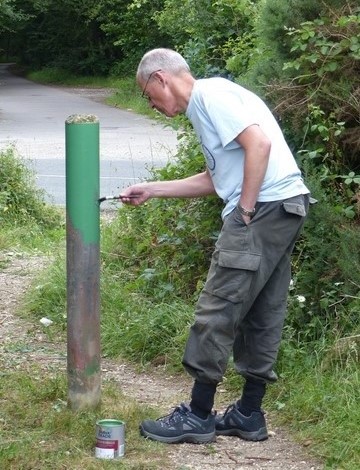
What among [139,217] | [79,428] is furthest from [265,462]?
[139,217]

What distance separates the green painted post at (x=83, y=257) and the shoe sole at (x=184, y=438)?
0.33 metres

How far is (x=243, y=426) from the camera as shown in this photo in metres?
4.32

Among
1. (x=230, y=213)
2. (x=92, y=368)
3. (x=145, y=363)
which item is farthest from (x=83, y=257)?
(x=145, y=363)

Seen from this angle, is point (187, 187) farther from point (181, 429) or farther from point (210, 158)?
point (181, 429)

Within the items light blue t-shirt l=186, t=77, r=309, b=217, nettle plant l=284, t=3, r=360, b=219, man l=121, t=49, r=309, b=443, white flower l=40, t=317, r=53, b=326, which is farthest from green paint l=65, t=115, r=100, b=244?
white flower l=40, t=317, r=53, b=326

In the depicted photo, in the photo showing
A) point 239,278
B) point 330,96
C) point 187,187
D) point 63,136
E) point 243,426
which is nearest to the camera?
point 239,278

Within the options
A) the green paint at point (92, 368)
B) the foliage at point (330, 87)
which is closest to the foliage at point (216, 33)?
the foliage at point (330, 87)

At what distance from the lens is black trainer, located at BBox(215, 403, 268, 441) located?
14.2 ft

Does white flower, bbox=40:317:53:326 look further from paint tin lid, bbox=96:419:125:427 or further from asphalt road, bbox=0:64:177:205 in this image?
asphalt road, bbox=0:64:177:205

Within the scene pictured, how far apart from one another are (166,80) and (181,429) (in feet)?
4.81

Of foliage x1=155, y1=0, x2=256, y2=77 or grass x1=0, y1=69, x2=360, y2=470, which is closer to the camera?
grass x1=0, y1=69, x2=360, y2=470

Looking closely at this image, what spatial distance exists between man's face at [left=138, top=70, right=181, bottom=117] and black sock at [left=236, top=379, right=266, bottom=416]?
1.24 metres

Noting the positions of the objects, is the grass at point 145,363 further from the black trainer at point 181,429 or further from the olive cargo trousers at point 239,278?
the olive cargo trousers at point 239,278

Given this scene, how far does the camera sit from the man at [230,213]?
3953mm
